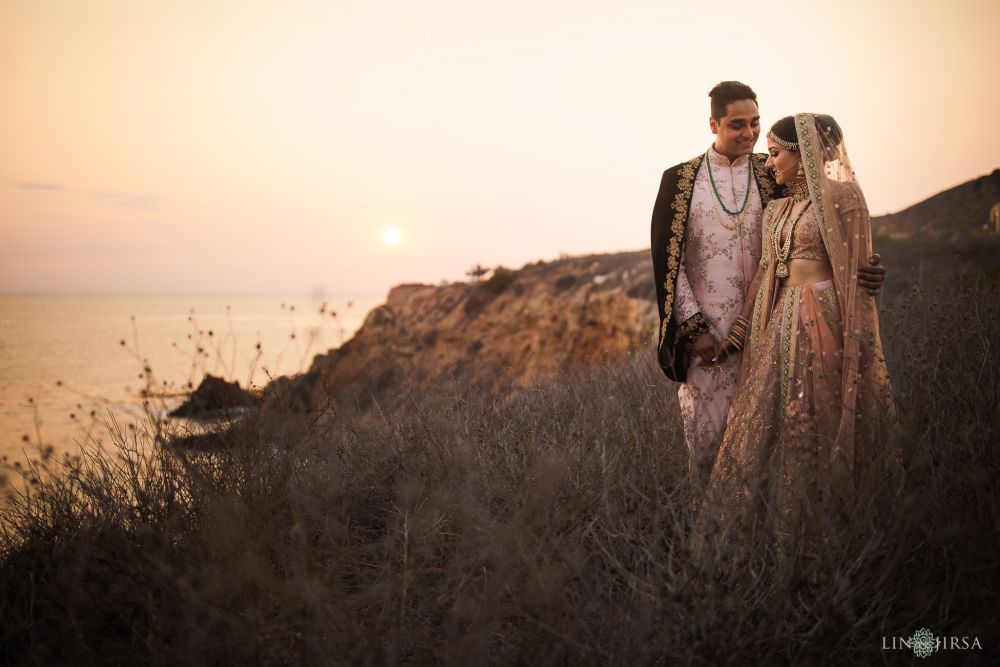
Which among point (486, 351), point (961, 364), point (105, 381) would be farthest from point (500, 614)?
point (486, 351)

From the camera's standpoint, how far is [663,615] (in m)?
1.85

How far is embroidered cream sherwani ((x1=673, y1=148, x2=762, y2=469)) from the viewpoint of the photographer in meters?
2.97

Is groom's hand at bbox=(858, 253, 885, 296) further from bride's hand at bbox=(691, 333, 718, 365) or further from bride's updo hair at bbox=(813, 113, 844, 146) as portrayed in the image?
bride's hand at bbox=(691, 333, 718, 365)

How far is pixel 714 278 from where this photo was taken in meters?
3.03

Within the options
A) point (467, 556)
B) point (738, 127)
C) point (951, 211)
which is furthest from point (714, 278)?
point (951, 211)

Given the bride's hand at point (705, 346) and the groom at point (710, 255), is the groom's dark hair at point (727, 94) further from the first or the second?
the bride's hand at point (705, 346)

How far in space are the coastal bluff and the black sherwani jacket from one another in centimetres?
768

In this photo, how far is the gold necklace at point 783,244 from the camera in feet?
8.74

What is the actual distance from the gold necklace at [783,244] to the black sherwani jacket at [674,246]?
1.14 feet

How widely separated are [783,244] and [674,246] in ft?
1.71

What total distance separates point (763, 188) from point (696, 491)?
1595 mm

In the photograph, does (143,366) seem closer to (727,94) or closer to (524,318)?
(727,94)

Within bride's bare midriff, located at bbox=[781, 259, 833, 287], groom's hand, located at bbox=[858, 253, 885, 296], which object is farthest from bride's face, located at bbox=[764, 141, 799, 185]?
groom's hand, located at bbox=[858, 253, 885, 296]

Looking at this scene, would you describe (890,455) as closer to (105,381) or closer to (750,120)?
(750,120)
